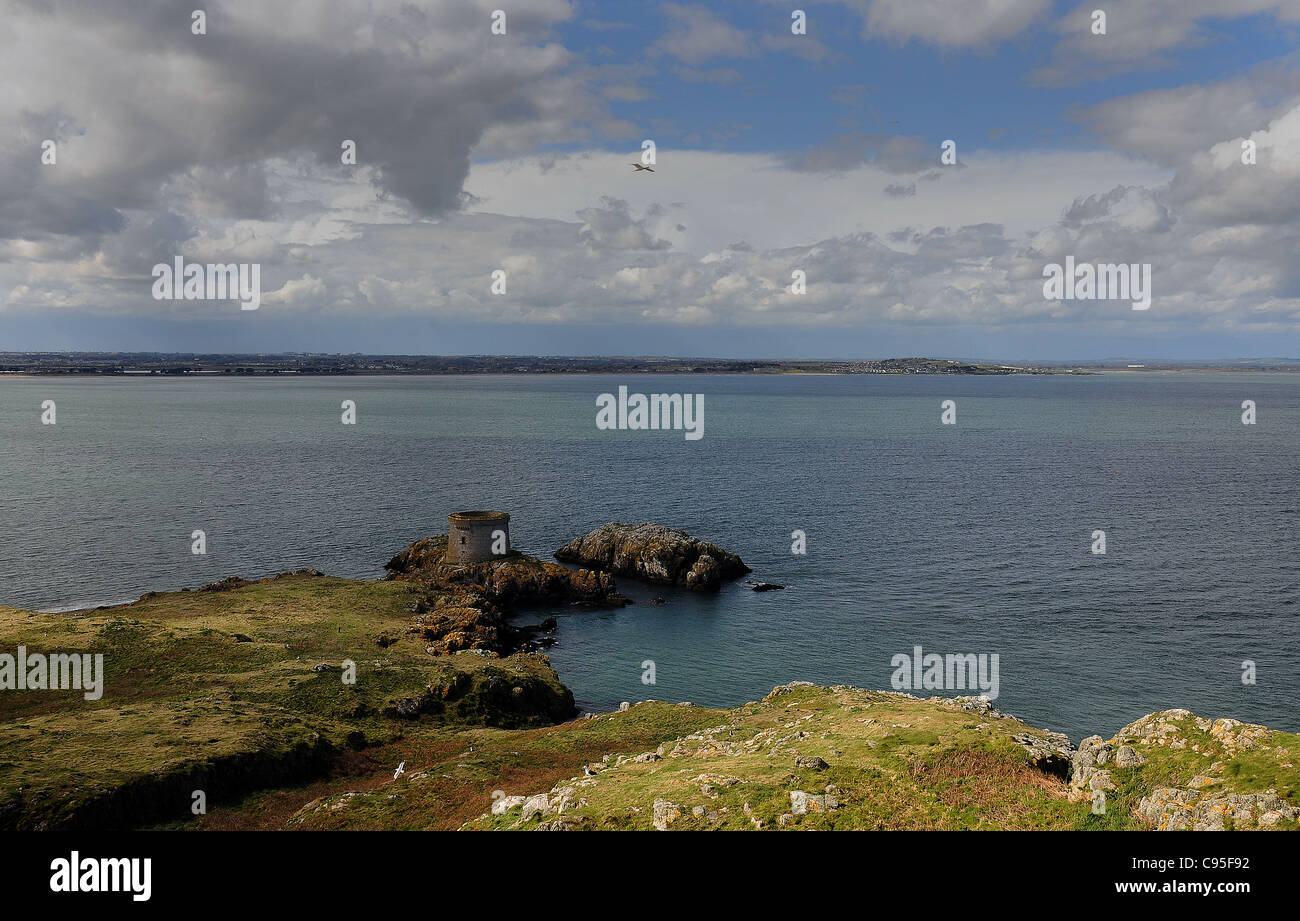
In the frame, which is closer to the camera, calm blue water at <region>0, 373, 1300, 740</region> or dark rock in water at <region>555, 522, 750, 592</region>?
calm blue water at <region>0, 373, 1300, 740</region>

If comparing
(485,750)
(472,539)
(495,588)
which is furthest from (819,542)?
(485,750)

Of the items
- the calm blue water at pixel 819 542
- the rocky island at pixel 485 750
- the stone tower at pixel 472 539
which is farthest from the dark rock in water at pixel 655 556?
the rocky island at pixel 485 750

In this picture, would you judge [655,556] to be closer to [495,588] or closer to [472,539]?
[495,588]

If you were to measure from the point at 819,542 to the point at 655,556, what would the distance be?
75.6ft

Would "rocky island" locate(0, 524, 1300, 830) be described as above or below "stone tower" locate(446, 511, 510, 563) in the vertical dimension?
below

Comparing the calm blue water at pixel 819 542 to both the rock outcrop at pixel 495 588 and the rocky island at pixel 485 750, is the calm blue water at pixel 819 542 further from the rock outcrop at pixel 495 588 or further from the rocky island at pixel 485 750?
the rocky island at pixel 485 750

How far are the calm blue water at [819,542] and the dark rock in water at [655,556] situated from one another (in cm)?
271

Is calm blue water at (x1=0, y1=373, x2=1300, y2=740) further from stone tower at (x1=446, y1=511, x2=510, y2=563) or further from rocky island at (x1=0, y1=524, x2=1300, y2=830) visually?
rocky island at (x1=0, y1=524, x2=1300, y2=830)

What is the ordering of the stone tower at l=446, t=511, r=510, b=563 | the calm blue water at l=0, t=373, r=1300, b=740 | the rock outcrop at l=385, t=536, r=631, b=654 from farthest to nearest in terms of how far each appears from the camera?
the stone tower at l=446, t=511, r=510, b=563 → the rock outcrop at l=385, t=536, r=631, b=654 → the calm blue water at l=0, t=373, r=1300, b=740

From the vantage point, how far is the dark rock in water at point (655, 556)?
262ft

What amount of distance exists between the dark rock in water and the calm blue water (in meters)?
2.71

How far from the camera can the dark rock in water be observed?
79.8 metres

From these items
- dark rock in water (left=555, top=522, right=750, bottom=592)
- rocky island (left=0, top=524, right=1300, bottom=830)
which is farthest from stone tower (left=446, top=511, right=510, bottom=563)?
rocky island (left=0, top=524, right=1300, bottom=830)

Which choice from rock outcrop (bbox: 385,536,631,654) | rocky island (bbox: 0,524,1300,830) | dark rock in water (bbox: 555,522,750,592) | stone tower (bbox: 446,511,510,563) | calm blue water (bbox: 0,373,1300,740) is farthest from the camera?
dark rock in water (bbox: 555,522,750,592)
